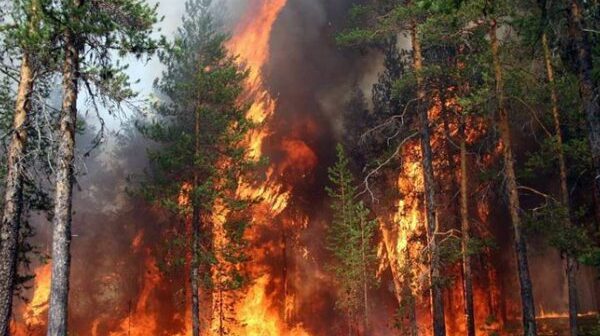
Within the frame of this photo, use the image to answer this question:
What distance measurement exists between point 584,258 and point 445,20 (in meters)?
9.62

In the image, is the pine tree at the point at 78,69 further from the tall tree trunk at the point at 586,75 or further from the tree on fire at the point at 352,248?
the tree on fire at the point at 352,248

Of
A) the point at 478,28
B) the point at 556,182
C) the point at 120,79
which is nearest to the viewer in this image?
the point at 120,79

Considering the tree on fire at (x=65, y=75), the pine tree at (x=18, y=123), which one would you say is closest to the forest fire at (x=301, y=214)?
the pine tree at (x=18, y=123)

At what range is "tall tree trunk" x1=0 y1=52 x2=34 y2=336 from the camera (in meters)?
11.8

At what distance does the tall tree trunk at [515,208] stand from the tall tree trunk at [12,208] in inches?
546

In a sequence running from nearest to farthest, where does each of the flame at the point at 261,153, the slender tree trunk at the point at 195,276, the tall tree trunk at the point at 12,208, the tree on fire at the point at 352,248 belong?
the tall tree trunk at the point at 12,208 < the slender tree trunk at the point at 195,276 < the tree on fire at the point at 352,248 < the flame at the point at 261,153

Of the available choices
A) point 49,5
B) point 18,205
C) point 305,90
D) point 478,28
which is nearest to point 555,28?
point 478,28

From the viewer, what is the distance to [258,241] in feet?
115

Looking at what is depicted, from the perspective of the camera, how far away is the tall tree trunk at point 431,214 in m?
16.0

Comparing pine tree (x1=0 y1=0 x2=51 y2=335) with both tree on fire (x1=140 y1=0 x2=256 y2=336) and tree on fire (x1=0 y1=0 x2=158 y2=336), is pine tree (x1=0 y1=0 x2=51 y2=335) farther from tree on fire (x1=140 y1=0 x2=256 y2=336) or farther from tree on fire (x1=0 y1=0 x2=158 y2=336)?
tree on fire (x1=140 y1=0 x2=256 y2=336)

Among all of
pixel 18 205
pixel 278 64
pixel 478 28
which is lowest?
pixel 18 205

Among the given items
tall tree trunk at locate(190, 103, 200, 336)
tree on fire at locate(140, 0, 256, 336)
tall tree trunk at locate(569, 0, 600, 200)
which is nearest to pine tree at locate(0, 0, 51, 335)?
tree on fire at locate(140, 0, 256, 336)

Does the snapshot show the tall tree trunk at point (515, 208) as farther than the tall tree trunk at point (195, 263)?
No

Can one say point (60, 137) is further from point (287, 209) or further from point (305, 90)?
point (305, 90)
